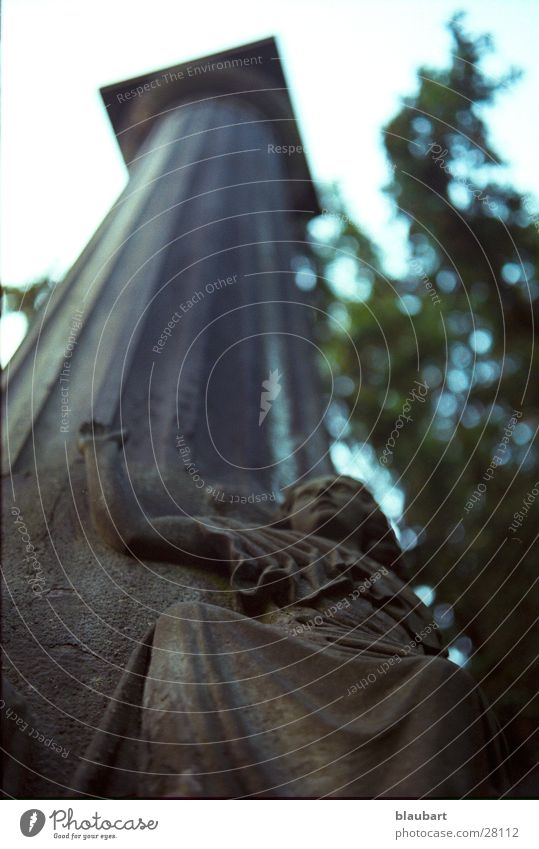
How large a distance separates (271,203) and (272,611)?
2.97 meters

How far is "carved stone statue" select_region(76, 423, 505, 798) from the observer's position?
6.30 ft

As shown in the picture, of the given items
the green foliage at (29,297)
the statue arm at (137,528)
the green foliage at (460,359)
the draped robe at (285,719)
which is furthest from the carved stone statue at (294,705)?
the green foliage at (460,359)

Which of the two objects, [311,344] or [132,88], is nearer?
[132,88]

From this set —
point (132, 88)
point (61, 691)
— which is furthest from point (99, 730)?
point (132, 88)

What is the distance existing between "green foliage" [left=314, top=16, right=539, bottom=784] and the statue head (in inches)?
54.6

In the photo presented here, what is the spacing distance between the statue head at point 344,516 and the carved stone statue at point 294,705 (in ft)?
0.75

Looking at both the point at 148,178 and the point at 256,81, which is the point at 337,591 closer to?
the point at 148,178

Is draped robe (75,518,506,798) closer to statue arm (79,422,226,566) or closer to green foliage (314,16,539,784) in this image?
statue arm (79,422,226,566)

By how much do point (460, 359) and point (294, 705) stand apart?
438cm

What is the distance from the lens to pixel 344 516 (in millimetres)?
2775

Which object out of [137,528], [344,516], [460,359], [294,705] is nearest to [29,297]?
[137,528]

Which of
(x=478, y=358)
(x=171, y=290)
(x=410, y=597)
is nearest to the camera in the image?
(x=410, y=597)

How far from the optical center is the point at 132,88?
438 cm

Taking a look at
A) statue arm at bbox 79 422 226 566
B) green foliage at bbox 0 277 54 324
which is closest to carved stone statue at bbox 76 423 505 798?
statue arm at bbox 79 422 226 566
